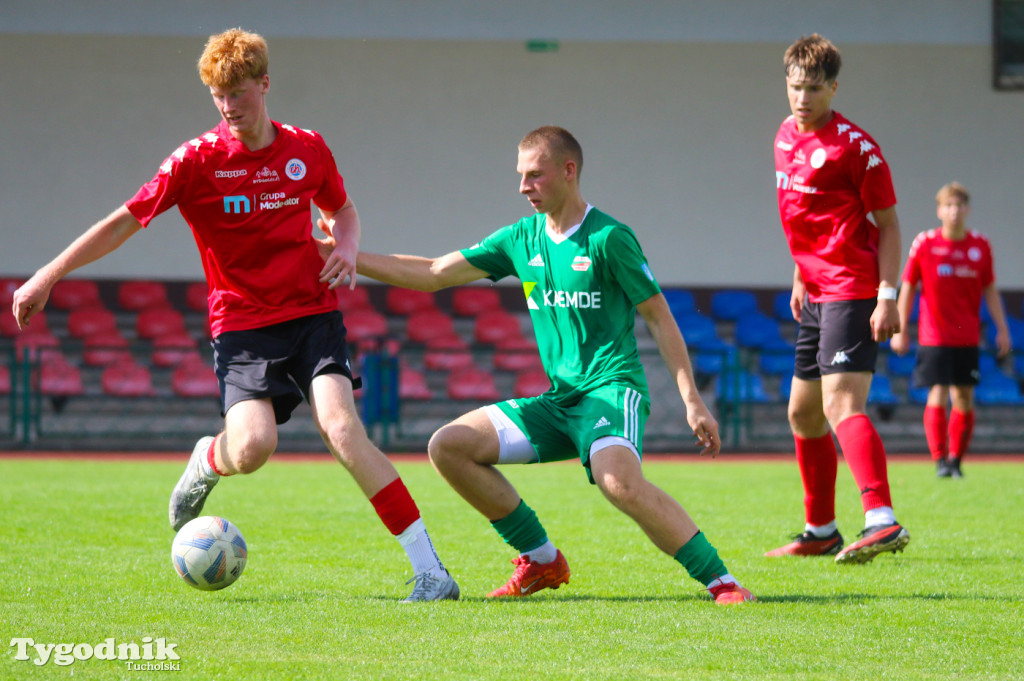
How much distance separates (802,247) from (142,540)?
3415 millimetres

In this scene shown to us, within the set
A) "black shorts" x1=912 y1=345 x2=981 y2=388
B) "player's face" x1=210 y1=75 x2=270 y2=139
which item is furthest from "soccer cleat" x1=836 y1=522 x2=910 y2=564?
"black shorts" x1=912 y1=345 x2=981 y2=388

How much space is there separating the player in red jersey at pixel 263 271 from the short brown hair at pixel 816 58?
2.05 metres

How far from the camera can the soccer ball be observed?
4223mm

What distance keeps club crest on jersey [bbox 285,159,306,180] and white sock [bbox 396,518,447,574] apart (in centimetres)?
140

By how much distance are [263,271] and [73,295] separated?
10.5 metres

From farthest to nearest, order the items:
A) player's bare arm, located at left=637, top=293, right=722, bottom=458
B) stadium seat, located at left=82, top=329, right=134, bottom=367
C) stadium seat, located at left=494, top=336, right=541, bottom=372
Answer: stadium seat, located at left=82, top=329, right=134, bottom=367 < stadium seat, located at left=494, top=336, right=541, bottom=372 < player's bare arm, located at left=637, top=293, right=722, bottom=458

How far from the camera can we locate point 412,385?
1306cm

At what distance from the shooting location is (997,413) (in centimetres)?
1395

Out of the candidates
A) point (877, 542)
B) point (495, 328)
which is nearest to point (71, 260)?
point (877, 542)

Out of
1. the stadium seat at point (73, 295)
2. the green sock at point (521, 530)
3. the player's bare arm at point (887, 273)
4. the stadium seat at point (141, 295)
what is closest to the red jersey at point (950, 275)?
the player's bare arm at point (887, 273)

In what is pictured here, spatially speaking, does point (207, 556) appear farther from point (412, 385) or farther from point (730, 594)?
point (412, 385)

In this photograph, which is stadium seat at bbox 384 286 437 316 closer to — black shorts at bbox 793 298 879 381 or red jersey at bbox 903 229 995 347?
red jersey at bbox 903 229 995 347

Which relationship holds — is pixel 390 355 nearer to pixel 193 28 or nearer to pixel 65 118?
pixel 193 28

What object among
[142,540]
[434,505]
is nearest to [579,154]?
[142,540]
